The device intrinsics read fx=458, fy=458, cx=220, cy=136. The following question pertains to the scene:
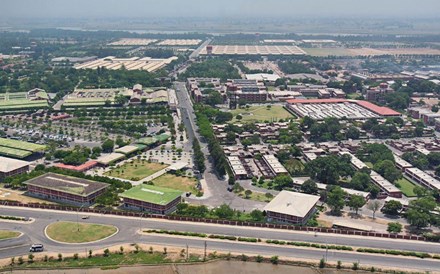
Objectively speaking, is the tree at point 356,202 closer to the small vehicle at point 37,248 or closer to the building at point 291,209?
the building at point 291,209

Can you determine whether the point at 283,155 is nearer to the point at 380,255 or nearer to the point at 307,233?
the point at 307,233

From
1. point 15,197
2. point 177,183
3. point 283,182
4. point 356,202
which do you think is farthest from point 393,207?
point 15,197

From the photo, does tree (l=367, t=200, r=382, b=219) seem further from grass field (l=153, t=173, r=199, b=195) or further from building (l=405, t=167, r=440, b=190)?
grass field (l=153, t=173, r=199, b=195)

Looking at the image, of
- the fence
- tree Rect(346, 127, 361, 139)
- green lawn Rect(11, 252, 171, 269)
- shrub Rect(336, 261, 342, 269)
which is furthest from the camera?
tree Rect(346, 127, 361, 139)

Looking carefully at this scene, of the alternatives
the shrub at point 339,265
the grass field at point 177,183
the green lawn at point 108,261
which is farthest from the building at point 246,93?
the shrub at point 339,265

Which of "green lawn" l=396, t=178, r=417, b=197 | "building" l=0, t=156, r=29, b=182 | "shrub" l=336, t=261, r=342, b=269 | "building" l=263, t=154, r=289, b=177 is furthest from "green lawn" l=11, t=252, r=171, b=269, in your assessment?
"green lawn" l=396, t=178, r=417, b=197

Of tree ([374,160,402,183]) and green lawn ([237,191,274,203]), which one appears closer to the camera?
green lawn ([237,191,274,203])

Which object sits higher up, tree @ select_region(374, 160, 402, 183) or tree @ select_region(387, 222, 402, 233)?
tree @ select_region(374, 160, 402, 183)
